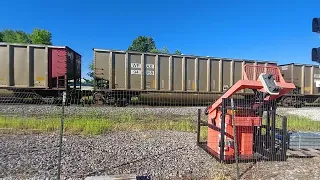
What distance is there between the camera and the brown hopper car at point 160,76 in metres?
16.2

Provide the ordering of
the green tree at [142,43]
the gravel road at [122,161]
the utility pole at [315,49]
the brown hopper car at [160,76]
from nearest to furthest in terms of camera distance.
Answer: the gravel road at [122,161] < the utility pole at [315,49] < the brown hopper car at [160,76] < the green tree at [142,43]

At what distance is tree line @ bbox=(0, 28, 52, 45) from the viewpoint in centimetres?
5872

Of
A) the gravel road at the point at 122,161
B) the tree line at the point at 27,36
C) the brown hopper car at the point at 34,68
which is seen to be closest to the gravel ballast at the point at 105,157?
the gravel road at the point at 122,161

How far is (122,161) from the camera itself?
5.25 metres

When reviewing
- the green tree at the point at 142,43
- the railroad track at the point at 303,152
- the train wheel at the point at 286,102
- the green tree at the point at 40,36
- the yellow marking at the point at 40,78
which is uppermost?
the green tree at the point at 142,43

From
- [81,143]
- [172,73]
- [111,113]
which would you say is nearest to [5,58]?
[111,113]

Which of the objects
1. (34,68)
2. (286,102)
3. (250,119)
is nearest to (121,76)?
(34,68)

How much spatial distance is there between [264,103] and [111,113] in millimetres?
7518

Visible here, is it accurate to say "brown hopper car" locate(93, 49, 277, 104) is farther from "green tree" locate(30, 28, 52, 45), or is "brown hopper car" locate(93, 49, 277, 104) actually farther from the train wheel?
"green tree" locate(30, 28, 52, 45)

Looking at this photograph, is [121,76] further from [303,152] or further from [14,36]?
[14,36]

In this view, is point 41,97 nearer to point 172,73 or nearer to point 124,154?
point 172,73

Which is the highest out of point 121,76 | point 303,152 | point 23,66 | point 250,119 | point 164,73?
point 23,66

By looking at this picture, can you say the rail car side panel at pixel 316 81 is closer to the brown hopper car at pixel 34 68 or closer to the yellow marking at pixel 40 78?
the brown hopper car at pixel 34 68

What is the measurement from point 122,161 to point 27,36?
72.5 m
